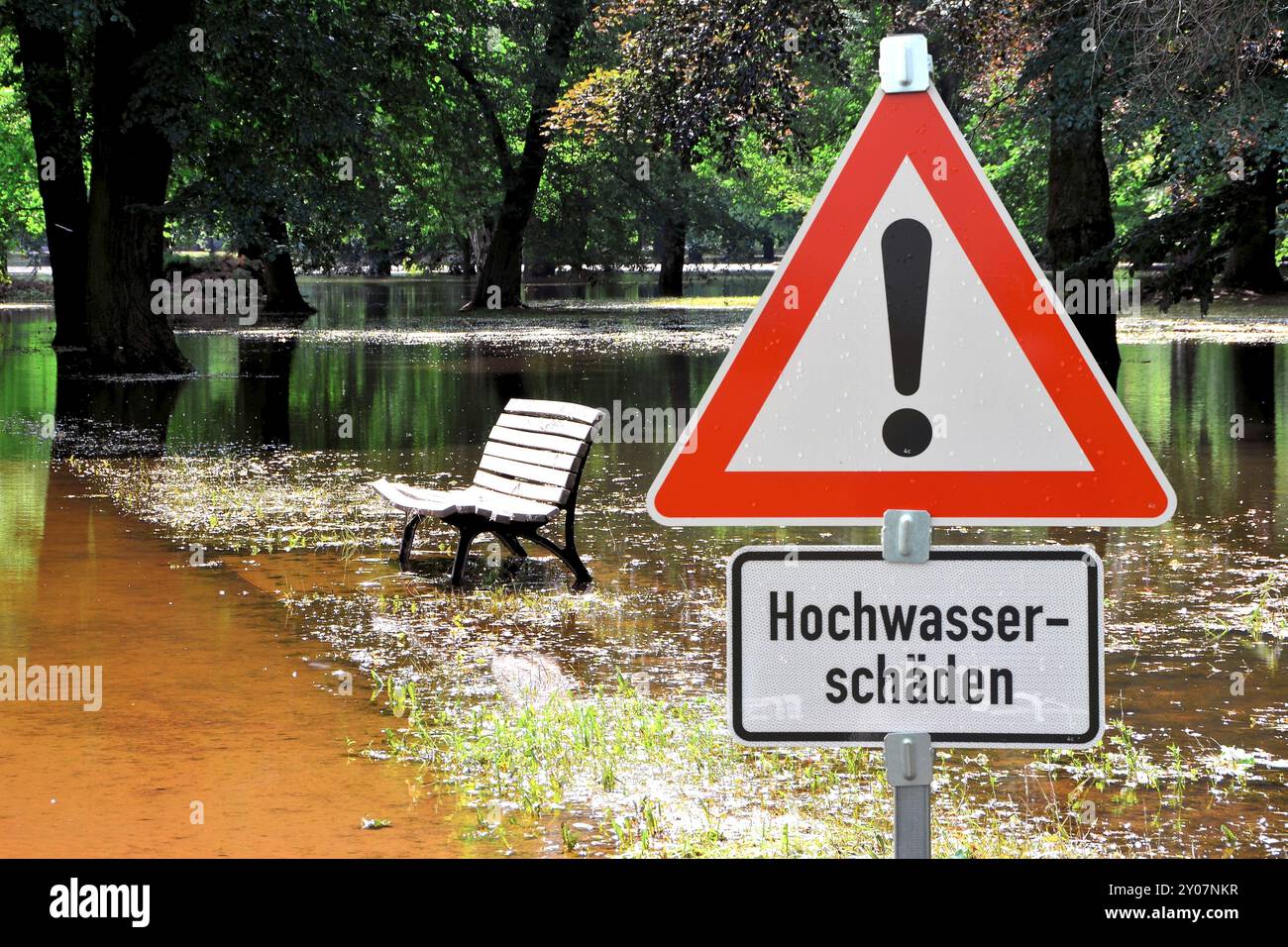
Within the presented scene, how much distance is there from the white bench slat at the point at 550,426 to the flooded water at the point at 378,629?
2.72ft

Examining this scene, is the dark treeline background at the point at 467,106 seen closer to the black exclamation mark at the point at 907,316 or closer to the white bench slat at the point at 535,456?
→ the white bench slat at the point at 535,456

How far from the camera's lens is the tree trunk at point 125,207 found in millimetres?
25688

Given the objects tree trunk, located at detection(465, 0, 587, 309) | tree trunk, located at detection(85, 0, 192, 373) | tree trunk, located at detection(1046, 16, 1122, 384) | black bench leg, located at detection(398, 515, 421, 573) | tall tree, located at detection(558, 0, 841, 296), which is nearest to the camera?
Answer: black bench leg, located at detection(398, 515, 421, 573)

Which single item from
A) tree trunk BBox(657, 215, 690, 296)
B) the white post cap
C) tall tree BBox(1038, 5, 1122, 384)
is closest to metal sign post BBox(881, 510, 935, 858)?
the white post cap

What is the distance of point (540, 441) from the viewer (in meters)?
10.8

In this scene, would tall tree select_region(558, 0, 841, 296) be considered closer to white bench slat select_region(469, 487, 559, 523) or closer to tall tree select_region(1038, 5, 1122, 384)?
tall tree select_region(1038, 5, 1122, 384)

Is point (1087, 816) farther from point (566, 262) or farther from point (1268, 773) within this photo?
point (566, 262)

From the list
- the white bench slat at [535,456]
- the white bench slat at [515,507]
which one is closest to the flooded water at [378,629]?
the white bench slat at [515,507]

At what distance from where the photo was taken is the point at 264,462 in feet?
53.4

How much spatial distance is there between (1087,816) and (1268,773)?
3.04 ft

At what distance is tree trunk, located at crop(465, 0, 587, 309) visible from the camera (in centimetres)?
4794

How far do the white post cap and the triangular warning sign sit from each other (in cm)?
2

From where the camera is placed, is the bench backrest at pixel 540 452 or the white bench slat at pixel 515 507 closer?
the white bench slat at pixel 515 507
